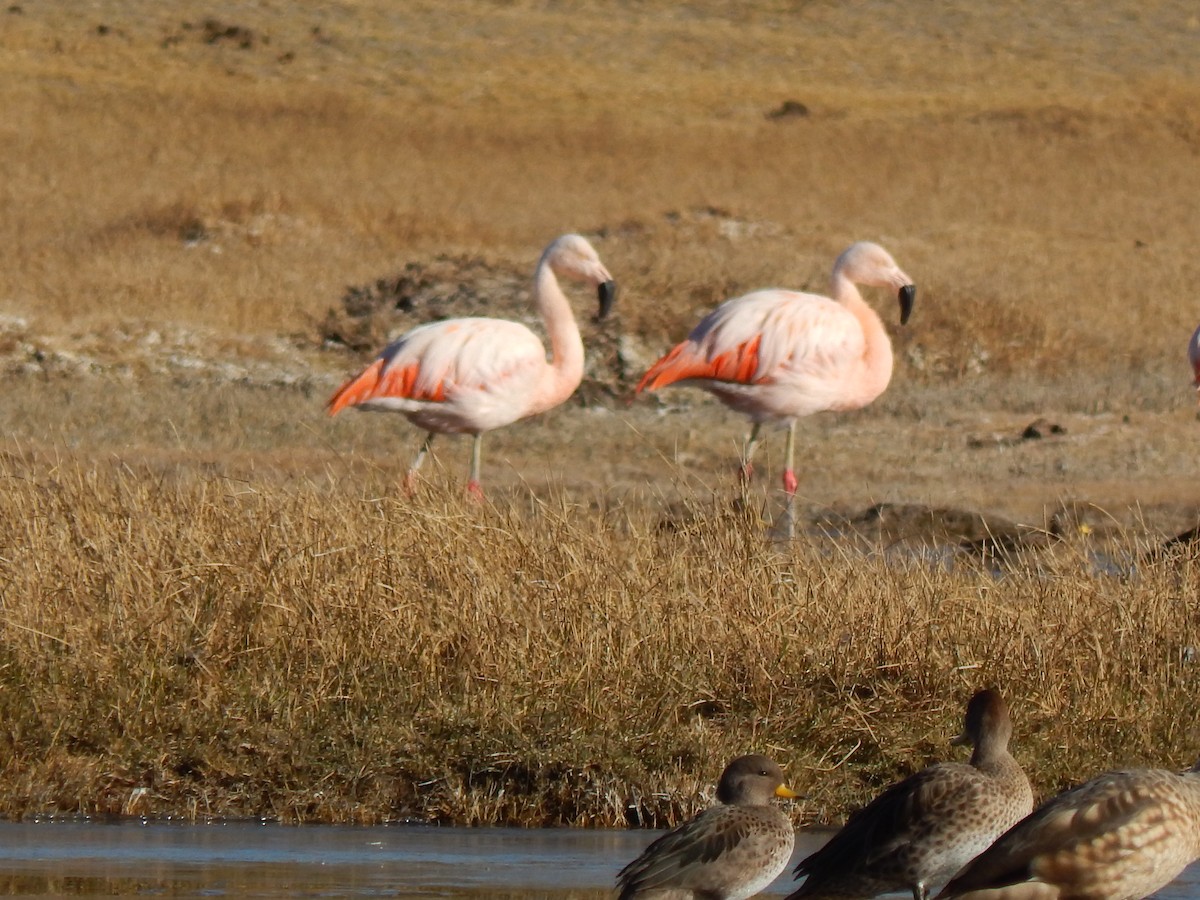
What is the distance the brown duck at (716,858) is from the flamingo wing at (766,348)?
30.8ft

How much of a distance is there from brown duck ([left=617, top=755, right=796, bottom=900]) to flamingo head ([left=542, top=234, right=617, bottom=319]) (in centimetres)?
976

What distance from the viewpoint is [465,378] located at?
47.4ft

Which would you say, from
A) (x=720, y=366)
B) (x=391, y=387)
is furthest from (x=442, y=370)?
(x=720, y=366)

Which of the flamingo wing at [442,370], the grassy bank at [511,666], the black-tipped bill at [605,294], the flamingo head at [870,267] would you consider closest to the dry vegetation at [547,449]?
the grassy bank at [511,666]

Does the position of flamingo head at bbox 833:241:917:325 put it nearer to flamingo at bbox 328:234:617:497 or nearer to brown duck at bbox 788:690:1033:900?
flamingo at bbox 328:234:617:497

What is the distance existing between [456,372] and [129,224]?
21.9 meters

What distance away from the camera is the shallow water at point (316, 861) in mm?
6566

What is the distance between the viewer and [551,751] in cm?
772

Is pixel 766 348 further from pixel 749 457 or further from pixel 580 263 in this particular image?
pixel 749 457

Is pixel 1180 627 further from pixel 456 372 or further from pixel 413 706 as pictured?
pixel 456 372

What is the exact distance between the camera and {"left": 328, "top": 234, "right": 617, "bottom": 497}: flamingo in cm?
1445

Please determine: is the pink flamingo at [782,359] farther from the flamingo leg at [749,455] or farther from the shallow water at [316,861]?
the shallow water at [316,861]

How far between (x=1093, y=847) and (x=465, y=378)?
30.4ft

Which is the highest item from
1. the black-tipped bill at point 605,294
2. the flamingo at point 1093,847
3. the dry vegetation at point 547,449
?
the flamingo at point 1093,847
